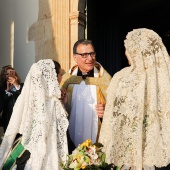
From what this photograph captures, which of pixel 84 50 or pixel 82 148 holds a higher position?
pixel 84 50

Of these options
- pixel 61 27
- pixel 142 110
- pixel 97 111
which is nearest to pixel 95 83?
pixel 97 111

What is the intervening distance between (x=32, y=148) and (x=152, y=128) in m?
1.00

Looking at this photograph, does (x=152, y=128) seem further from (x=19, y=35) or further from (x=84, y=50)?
(x=19, y=35)

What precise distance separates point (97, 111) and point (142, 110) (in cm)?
85

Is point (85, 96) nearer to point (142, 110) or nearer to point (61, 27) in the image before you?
point (142, 110)

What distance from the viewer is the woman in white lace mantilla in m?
2.29

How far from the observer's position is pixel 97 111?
10.3 feet

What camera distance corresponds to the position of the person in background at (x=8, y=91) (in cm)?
469

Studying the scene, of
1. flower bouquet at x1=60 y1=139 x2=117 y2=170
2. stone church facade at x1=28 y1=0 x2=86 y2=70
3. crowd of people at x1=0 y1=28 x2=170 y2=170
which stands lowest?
flower bouquet at x1=60 y1=139 x2=117 y2=170

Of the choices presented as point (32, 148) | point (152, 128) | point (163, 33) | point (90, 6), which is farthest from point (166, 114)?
point (163, 33)

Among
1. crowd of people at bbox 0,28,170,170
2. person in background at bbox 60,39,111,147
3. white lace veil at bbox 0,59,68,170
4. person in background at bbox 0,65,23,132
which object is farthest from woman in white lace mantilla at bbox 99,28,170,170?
person in background at bbox 0,65,23,132

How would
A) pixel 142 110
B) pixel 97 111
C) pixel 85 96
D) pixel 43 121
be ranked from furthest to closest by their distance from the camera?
1. pixel 85 96
2. pixel 97 111
3. pixel 43 121
4. pixel 142 110

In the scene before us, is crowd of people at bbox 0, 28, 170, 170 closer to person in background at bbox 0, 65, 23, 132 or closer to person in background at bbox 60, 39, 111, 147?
person in background at bbox 60, 39, 111, 147

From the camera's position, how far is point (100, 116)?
3.12 m
